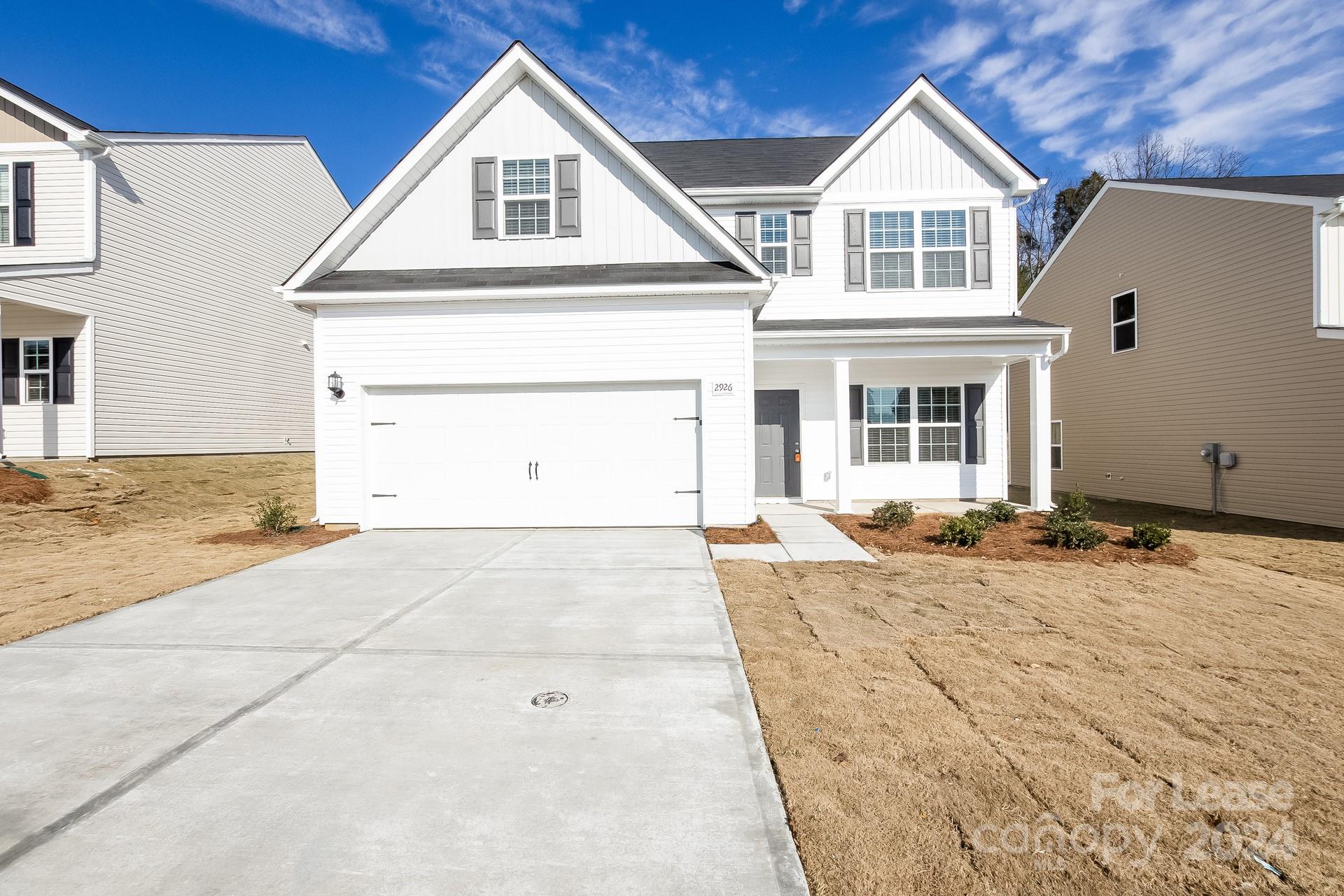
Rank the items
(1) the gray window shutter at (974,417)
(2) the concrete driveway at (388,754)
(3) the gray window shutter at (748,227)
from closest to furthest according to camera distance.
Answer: (2) the concrete driveway at (388,754) → (3) the gray window shutter at (748,227) → (1) the gray window shutter at (974,417)

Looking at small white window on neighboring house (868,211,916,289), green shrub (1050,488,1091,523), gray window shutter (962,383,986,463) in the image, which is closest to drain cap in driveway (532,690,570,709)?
green shrub (1050,488,1091,523)

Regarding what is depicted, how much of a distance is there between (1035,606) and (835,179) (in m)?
9.65

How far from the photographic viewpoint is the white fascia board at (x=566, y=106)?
383 inches

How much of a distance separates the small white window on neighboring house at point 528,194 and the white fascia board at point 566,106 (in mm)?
997

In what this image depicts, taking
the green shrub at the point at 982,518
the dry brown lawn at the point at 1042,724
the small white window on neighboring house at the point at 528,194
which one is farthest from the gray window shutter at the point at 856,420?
the small white window on neighboring house at the point at 528,194

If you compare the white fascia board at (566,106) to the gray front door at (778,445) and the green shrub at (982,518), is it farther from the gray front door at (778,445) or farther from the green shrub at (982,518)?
the green shrub at (982,518)

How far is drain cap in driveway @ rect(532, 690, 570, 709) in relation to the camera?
366cm

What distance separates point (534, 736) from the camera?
3.30 metres

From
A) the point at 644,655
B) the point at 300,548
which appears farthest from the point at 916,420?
the point at 300,548

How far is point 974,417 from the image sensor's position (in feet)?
41.8

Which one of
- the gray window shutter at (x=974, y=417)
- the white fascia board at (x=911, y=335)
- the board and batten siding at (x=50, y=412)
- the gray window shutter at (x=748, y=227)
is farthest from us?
the board and batten siding at (x=50, y=412)

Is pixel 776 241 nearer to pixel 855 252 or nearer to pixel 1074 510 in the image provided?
pixel 855 252

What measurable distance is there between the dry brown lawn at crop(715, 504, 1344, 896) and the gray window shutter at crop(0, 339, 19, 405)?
52.3ft

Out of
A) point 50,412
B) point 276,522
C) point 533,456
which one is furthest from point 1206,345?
point 50,412
